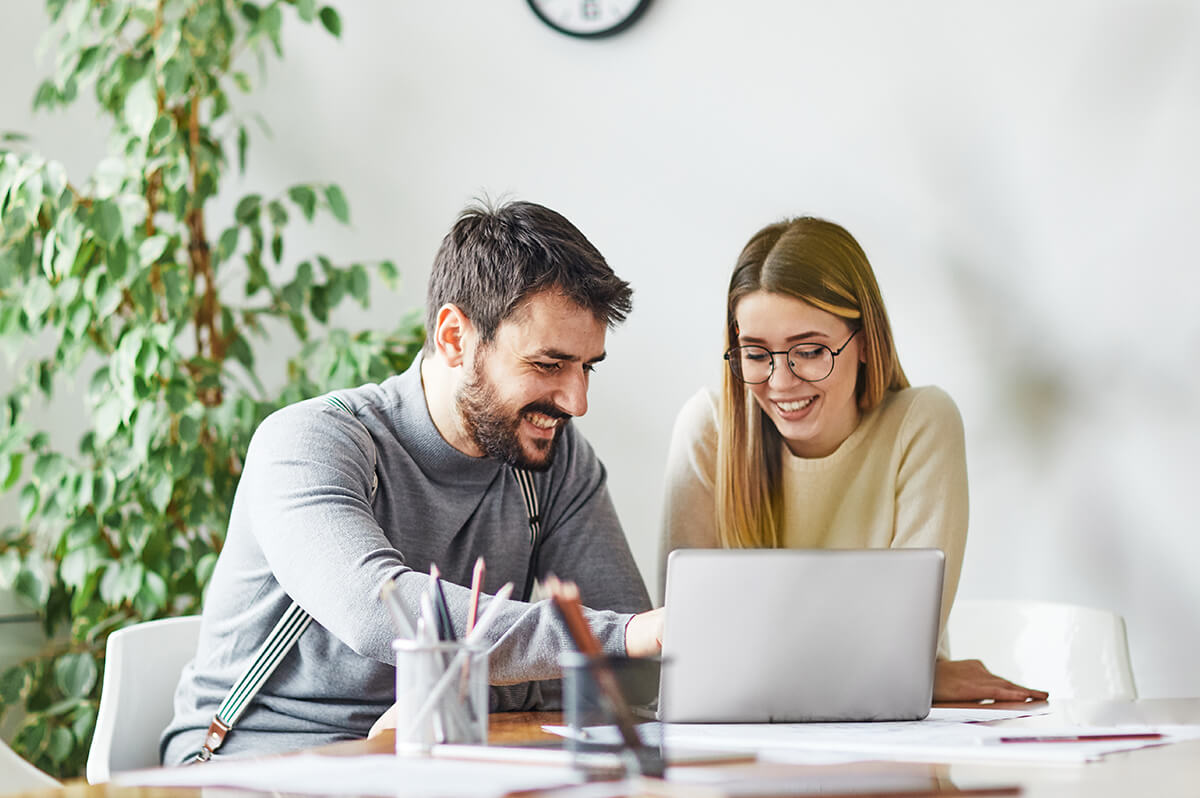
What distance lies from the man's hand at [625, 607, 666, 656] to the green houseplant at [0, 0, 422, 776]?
→ 113 centimetres

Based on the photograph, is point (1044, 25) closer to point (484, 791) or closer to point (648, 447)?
point (648, 447)

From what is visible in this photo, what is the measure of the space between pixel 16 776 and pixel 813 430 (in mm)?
1138

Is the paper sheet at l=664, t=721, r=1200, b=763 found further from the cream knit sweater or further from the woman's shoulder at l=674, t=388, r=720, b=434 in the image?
the woman's shoulder at l=674, t=388, r=720, b=434

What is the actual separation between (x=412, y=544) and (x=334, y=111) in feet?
4.40

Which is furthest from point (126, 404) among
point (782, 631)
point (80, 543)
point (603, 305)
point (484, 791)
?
point (484, 791)

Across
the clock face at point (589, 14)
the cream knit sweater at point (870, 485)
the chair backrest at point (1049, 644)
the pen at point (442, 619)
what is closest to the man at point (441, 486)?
the cream knit sweater at point (870, 485)

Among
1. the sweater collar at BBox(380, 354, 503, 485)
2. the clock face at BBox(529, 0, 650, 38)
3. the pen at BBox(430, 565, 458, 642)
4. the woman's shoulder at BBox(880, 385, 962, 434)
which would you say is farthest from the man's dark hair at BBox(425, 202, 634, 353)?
the clock face at BBox(529, 0, 650, 38)

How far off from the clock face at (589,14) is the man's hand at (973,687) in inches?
54.1

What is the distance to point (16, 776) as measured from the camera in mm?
1167

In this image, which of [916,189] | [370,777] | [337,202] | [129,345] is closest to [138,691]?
[129,345]

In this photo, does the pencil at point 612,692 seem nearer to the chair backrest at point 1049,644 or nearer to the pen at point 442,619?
the pen at point 442,619

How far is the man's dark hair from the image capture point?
158 centimetres

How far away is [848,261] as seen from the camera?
1865mm

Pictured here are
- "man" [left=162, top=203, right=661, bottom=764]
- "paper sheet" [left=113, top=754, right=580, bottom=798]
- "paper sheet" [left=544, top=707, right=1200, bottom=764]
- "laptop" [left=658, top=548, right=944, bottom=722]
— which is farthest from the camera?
"man" [left=162, top=203, right=661, bottom=764]
